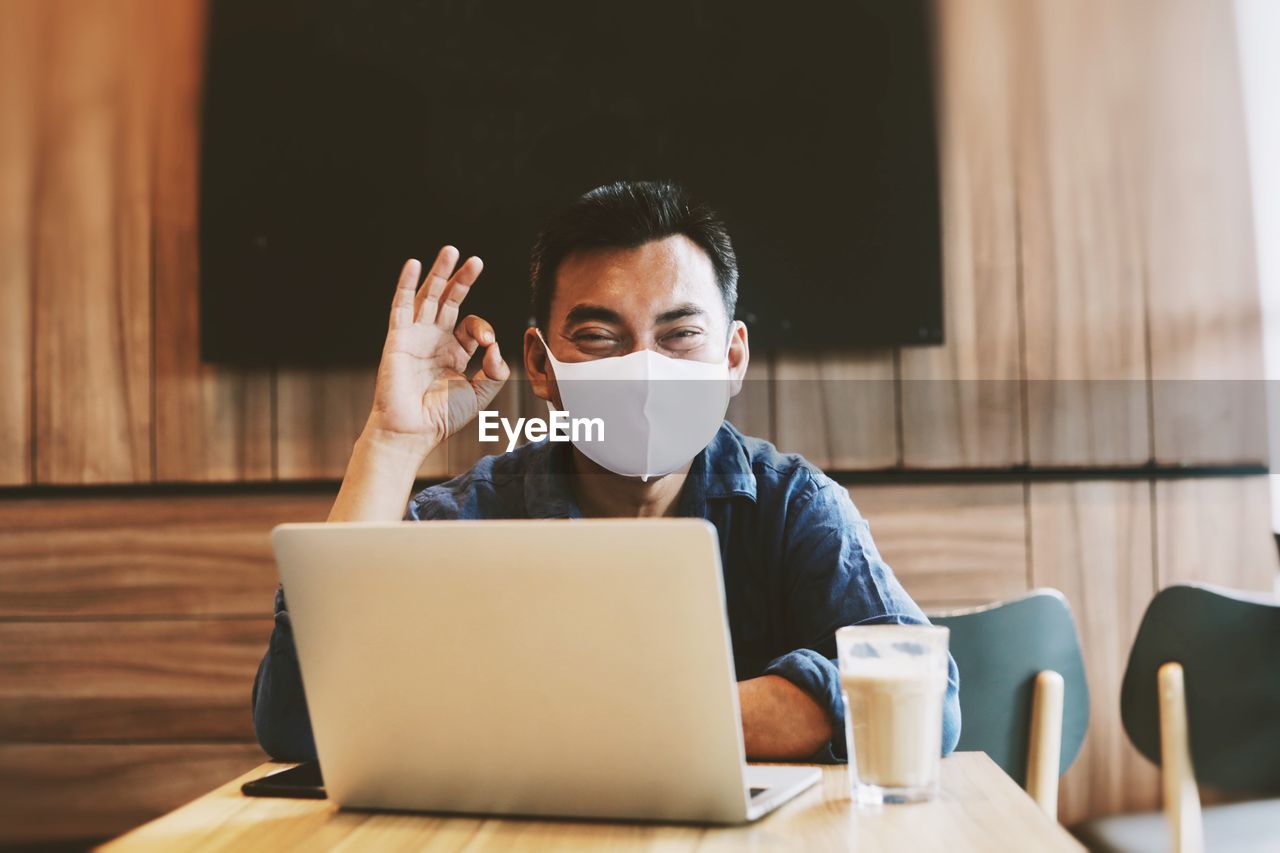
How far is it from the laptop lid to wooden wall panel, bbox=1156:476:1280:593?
1611mm

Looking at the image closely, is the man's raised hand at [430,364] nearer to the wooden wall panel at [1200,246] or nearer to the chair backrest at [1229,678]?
the chair backrest at [1229,678]

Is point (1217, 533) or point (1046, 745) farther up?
point (1217, 533)

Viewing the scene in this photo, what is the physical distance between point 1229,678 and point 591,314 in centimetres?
94

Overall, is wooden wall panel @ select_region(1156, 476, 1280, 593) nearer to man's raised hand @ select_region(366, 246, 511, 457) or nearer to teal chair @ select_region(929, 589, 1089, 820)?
teal chair @ select_region(929, 589, 1089, 820)

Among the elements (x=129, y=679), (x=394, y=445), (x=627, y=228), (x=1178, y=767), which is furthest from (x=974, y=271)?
(x=129, y=679)

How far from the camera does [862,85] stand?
2.15m

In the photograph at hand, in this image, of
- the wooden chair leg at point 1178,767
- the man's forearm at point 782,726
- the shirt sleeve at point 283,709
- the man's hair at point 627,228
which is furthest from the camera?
the man's hair at point 627,228

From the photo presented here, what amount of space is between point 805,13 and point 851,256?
49 centimetres

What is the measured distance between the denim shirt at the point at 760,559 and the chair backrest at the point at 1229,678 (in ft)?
1.47

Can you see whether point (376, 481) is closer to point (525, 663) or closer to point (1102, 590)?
point (525, 663)

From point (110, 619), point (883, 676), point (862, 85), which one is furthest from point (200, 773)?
point (862, 85)

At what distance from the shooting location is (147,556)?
2.07 meters

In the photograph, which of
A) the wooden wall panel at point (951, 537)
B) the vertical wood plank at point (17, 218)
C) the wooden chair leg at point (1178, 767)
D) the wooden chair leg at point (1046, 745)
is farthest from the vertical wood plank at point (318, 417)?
the wooden chair leg at point (1178, 767)

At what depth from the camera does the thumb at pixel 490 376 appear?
1521mm
